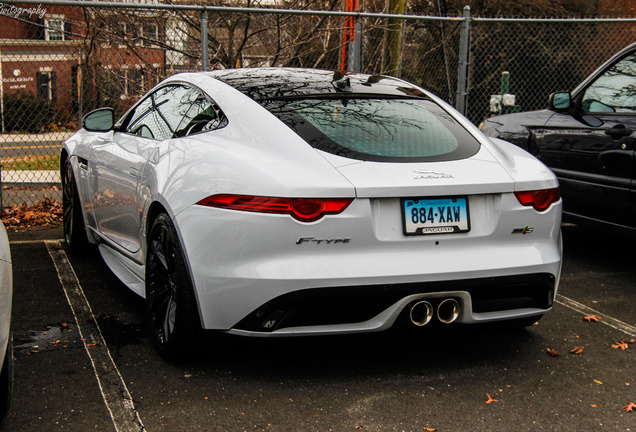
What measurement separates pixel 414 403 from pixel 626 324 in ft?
6.42

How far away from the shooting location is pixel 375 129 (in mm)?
3855

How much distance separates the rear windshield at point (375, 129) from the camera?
3631mm

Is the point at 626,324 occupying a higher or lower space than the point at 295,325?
lower

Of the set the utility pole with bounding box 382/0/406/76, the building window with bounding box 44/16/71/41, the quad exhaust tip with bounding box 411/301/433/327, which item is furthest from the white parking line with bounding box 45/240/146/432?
the utility pole with bounding box 382/0/406/76

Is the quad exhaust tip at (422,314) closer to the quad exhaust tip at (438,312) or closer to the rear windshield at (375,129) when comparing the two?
the quad exhaust tip at (438,312)

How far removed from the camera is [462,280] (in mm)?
3463

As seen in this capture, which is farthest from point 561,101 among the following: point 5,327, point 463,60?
point 5,327

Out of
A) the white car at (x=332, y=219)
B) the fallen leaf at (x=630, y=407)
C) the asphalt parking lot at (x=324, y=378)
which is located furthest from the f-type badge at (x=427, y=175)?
the fallen leaf at (x=630, y=407)

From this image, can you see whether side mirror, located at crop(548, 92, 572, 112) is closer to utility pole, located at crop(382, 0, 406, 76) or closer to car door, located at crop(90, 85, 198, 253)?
car door, located at crop(90, 85, 198, 253)

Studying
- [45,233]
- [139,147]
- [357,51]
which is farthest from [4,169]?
[139,147]

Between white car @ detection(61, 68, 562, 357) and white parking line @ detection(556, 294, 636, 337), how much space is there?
1059mm

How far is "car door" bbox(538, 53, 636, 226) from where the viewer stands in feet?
18.2

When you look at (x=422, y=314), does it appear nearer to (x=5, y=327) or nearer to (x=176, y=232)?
(x=176, y=232)

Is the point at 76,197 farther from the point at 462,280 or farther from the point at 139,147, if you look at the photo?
the point at 462,280
